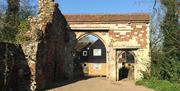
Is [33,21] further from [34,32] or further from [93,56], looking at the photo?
[93,56]

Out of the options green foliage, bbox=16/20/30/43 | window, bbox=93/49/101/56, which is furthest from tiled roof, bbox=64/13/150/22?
window, bbox=93/49/101/56

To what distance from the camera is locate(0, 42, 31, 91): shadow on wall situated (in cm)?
1854

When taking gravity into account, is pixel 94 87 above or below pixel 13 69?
below

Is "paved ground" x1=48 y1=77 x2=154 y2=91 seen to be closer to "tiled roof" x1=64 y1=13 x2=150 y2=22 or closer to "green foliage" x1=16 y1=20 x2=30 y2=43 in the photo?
"green foliage" x1=16 y1=20 x2=30 y2=43

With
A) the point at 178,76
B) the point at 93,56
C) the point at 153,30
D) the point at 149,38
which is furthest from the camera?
the point at 93,56

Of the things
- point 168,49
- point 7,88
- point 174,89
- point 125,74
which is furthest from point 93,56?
point 7,88

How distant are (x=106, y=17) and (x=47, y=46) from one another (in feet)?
43.7

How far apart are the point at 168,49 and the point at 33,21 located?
1297 cm

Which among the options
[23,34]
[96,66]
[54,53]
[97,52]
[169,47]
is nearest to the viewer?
[23,34]

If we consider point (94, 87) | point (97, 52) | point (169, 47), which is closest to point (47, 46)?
point (94, 87)

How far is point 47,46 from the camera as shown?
82.4 ft

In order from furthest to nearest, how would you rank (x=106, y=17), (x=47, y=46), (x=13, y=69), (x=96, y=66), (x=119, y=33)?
(x=96, y=66) < (x=106, y=17) < (x=119, y=33) < (x=47, y=46) < (x=13, y=69)

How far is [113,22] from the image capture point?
36625mm

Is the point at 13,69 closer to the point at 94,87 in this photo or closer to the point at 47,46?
the point at 47,46
